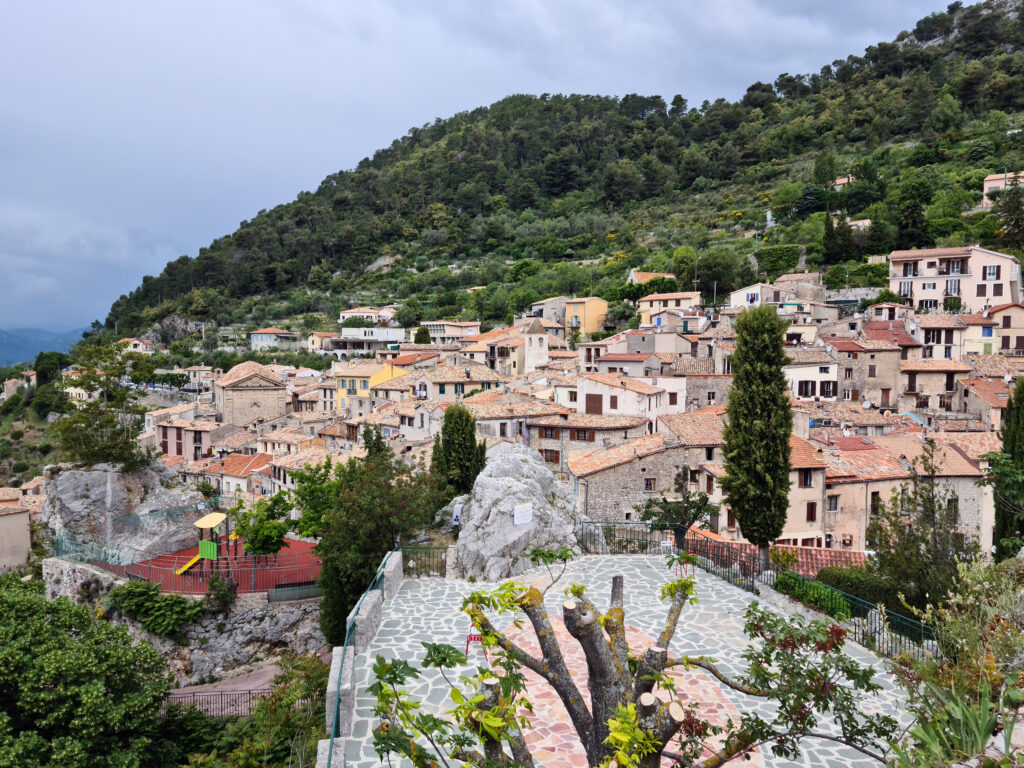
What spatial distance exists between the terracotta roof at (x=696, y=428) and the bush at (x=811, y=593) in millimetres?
12784

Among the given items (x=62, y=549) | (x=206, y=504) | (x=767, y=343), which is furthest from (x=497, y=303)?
(x=767, y=343)

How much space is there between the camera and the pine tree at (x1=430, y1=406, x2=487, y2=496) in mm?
23531

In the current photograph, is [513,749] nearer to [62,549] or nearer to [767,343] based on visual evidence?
[767,343]

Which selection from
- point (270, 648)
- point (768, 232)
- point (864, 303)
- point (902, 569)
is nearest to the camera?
point (902, 569)

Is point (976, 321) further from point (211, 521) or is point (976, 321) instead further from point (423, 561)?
point (211, 521)

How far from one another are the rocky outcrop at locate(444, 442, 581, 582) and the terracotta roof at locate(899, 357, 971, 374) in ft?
99.8

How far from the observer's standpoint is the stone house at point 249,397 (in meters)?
49.9

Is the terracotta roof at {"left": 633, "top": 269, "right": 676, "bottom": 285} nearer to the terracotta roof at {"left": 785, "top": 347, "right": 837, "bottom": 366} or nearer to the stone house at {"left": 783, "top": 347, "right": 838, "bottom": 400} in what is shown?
the terracotta roof at {"left": 785, "top": 347, "right": 837, "bottom": 366}

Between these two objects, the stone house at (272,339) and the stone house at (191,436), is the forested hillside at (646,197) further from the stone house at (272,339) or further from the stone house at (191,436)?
the stone house at (191,436)

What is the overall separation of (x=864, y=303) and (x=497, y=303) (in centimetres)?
3765

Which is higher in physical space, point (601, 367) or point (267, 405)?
point (601, 367)

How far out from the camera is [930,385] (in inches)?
1448

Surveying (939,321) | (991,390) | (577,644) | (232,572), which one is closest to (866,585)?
(577,644)

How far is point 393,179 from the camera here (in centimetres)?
13150
